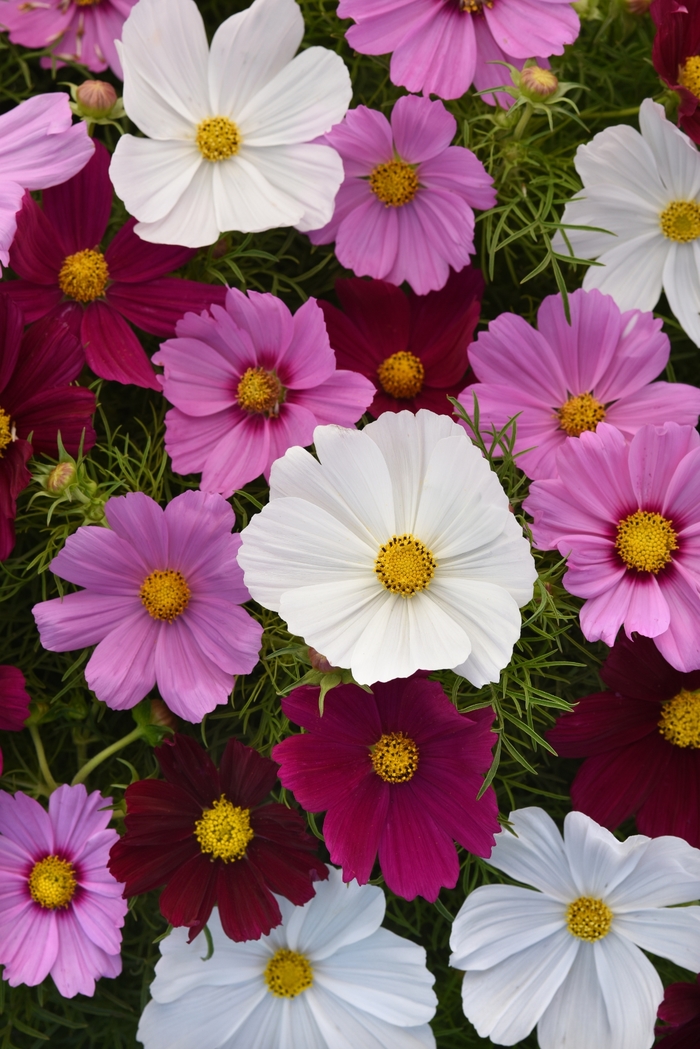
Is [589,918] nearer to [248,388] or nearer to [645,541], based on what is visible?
[645,541]

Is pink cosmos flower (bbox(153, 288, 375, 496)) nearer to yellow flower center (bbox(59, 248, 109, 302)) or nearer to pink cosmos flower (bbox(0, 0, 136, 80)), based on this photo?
yellow flower center (bbox(59, 248, 109, 302))

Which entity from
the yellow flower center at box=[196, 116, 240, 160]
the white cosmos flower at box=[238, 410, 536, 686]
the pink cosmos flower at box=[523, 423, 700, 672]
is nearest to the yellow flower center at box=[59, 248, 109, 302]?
the yellow flower center at box=[196, 116, 240, 160]

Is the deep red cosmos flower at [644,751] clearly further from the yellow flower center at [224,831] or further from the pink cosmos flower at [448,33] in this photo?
the pink cosmos flower at [448,33]

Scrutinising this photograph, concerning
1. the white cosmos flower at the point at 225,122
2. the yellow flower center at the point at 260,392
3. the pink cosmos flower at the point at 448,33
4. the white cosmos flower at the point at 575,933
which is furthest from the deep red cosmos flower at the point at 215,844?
the pink cosmos flower at the point at 448,33

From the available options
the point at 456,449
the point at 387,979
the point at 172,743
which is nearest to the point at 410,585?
the point at 456,449

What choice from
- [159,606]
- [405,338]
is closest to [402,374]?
[405,338]

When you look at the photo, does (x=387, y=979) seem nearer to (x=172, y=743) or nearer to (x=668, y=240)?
(x=172, y=743)
